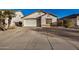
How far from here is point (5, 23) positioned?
10.1 ft

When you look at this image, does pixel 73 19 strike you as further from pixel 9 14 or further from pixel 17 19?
pixel 9 14

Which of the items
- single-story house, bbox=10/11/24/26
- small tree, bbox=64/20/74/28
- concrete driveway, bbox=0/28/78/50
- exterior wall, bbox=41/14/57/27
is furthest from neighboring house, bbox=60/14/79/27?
single-story house, bbox=10/11/24/26

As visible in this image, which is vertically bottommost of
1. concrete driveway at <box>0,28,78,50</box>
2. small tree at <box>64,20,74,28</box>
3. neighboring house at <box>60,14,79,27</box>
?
concrete driveway at <box>0,28,78,50</box>

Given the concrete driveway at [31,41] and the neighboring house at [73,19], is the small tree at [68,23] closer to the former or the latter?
the neighboring house at [73,19]

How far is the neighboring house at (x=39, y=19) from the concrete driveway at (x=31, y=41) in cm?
15

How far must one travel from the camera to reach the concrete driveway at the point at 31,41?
118 inches

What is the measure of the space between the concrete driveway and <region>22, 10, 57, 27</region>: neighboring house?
15 centimetres

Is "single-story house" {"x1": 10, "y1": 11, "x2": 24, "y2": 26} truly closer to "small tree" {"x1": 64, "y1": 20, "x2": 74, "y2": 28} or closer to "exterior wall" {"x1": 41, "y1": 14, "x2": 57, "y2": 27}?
"exterior wall" {"x1": 41, "y1": 14, "x2": 57, "y2": 27}

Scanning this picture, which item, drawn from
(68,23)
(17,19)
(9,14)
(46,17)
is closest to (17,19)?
(17,19)

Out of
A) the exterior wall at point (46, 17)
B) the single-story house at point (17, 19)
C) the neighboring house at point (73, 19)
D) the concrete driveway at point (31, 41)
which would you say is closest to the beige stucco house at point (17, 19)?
the single-story house at point (17, 19)

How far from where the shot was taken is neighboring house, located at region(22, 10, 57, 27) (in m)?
3.10

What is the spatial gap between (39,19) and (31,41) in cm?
37
